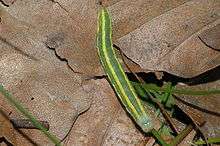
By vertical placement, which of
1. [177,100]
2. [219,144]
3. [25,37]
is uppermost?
[25,37]

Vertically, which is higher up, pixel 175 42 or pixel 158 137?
pixel 175 42

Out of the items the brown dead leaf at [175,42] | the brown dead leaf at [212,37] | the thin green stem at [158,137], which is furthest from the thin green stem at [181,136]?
the brown dead leaf at [212,37]

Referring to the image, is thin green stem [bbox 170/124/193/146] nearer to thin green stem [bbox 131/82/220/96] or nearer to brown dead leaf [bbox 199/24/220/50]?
thin green stem [bbox 131/82/220/96]

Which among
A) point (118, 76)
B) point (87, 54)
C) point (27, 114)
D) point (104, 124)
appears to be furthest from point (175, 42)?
point (27, 114)

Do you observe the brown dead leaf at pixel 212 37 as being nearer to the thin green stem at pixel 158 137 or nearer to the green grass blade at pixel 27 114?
the thin green stem at pixel 158 137

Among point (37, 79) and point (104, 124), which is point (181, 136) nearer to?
point (104, 124)

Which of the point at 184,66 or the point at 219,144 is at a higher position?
the point at 184,66

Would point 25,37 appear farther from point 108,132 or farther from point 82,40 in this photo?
point 108,132

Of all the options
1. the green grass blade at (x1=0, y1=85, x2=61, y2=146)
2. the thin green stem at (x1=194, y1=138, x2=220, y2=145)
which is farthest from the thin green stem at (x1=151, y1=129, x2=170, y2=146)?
the green grass blade at (x1=0, y1=85, x2=61, y2=146)

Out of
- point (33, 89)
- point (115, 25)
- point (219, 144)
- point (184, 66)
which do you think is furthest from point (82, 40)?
point (219, 144)
